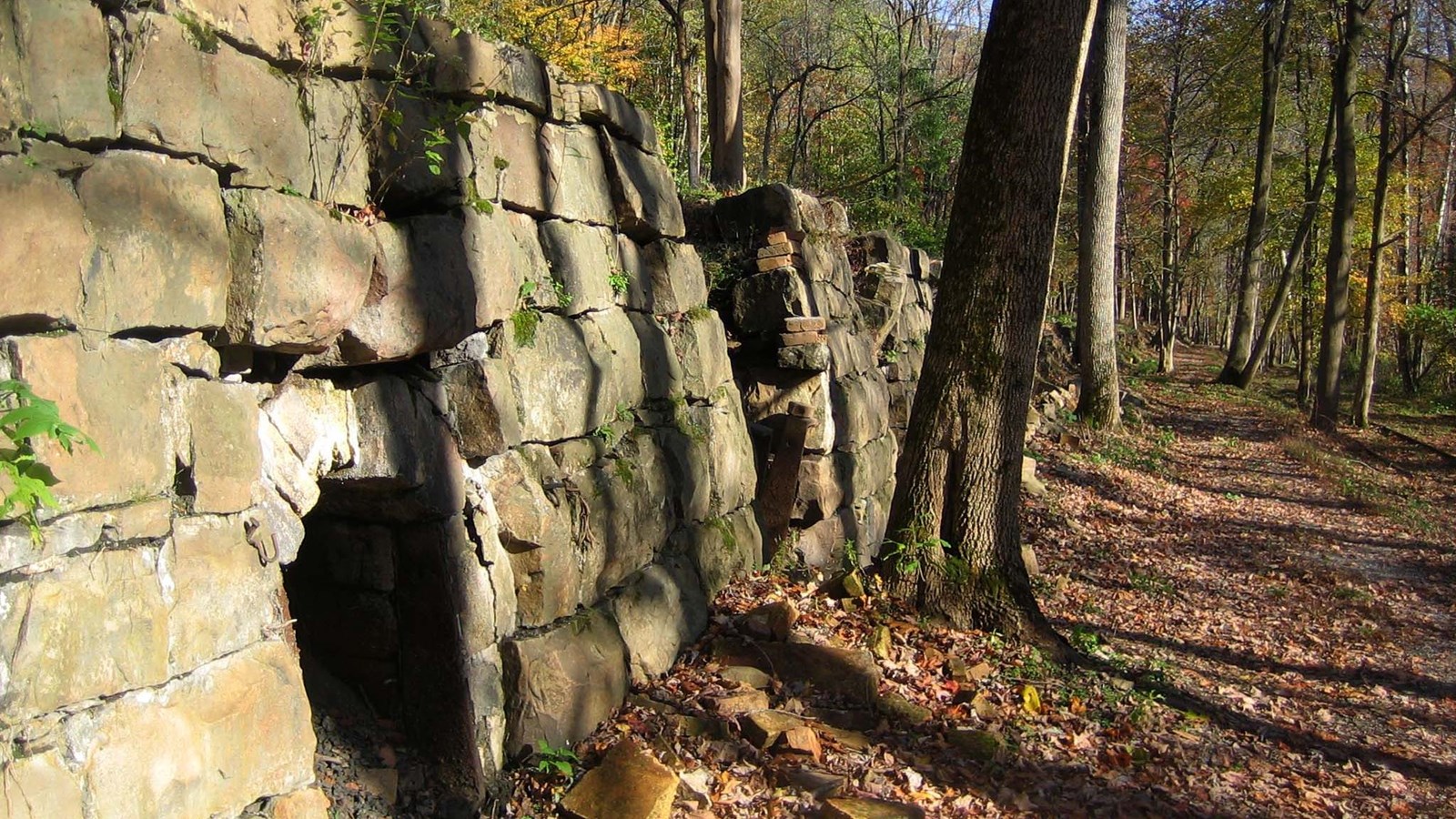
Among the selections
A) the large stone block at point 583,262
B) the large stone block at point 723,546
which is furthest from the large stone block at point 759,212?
the large stone block at point 583,262

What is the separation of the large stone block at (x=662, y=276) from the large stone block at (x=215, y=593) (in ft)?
11.3

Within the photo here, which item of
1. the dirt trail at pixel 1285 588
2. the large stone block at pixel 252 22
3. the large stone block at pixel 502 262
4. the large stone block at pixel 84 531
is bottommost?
the dirt trail at pixel 1285 588

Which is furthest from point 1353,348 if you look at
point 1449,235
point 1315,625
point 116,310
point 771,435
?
point 116,310

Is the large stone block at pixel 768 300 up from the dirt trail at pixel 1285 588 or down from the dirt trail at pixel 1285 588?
up

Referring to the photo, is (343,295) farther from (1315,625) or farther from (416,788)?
(1315,625)

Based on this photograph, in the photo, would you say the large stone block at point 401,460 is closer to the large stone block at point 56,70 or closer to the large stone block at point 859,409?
the large stone block at point 56,70

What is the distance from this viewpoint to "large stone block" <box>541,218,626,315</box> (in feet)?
18.4

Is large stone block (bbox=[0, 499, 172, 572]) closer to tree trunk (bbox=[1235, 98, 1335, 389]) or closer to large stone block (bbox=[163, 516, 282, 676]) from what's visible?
large stone block (bbox=[163, 516, 282, 676])

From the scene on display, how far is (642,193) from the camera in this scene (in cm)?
665

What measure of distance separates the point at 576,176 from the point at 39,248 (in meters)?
3.42

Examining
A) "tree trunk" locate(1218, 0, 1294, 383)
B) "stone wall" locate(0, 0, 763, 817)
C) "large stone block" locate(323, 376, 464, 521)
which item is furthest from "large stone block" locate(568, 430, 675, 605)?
"tree trunk" locate(1218, 0, 1294, 383)

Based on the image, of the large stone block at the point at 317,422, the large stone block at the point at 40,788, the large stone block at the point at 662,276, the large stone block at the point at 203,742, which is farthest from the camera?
the large stone block at the point at 662,276

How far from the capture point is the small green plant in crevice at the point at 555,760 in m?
4.69

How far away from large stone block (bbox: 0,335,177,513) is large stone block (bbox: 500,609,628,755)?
2046mm
